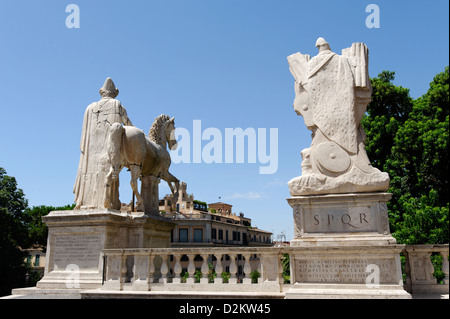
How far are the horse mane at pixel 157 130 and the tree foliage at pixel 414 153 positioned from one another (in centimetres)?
978

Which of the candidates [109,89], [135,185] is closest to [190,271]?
[135,185]

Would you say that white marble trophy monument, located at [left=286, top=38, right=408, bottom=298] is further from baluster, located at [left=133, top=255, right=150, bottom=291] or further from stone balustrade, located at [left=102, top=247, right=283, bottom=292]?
baluster, located at [left=133, top=255, right=150, bottom=291]

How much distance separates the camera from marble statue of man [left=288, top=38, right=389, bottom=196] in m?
7.46

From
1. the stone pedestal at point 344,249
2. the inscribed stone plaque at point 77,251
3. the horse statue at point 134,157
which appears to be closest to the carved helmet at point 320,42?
the stone pedestal at point 344,249

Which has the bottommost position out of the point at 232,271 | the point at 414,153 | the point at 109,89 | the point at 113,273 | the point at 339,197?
the point at 113,273

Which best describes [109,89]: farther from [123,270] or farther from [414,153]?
[414,153]

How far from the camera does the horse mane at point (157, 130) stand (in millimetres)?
12695

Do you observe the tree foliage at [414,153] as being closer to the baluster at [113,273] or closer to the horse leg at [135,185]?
the horse leg at [135,185]

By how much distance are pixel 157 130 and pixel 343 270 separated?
786 cm

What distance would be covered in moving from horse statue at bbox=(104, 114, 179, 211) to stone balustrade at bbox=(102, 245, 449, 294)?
2341mm

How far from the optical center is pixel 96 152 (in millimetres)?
11172

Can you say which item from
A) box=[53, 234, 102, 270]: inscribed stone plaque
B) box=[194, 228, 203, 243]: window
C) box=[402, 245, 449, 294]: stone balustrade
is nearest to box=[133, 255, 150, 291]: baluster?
box=[53, 234, 102, 270]: inscribed stone plaque

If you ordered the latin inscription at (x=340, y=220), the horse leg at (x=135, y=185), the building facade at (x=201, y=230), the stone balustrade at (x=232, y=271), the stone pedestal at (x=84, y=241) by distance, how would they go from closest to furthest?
the latin inscription at (x=340, y=220), the stone balustrade at (x=232, y=271), the stone pedestal at (x=84, y=241), the horse leg at (x=135, y=185), the building facade at (x=201, y=230)
